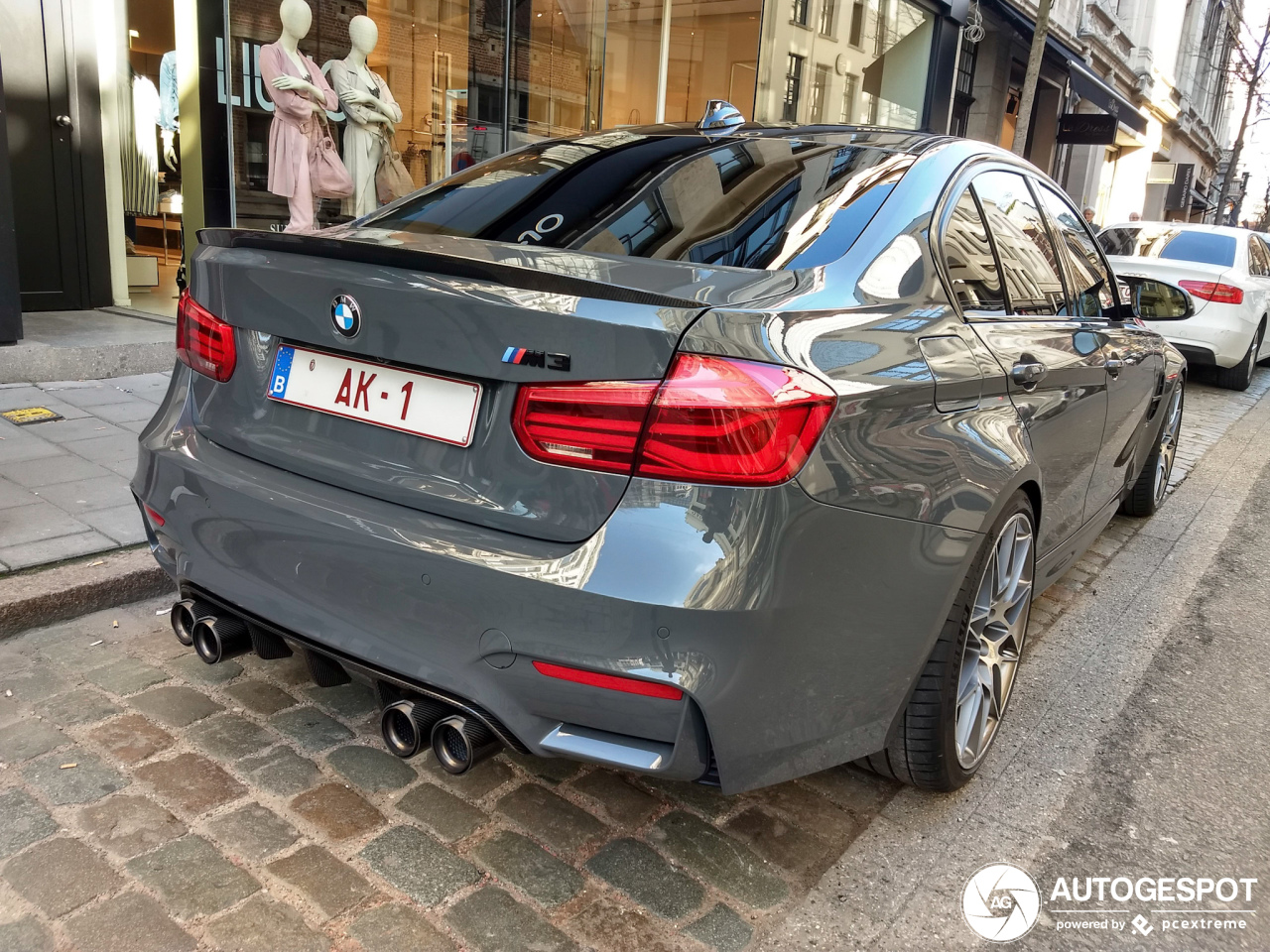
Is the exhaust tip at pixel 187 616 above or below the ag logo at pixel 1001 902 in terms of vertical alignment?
above

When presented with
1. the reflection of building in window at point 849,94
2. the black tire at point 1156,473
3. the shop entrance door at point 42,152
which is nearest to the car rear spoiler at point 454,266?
the black tire at point 1156,473

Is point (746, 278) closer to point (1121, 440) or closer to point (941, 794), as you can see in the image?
point (941, 794)

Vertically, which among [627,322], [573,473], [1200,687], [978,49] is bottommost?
[1200,687]

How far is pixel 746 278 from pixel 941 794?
1.45m

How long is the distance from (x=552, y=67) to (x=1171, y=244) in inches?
254

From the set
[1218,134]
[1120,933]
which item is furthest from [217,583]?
[1218,134]

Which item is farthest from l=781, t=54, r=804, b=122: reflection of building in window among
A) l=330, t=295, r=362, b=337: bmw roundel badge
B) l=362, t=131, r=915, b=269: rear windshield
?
l=330, t=295, r=362, b=337: bmw roundel badge

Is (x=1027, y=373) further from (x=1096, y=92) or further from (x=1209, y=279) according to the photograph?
(x=1096, y=92)

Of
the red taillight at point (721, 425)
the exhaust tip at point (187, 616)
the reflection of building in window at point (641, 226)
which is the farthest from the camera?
the exhaust tip at point (187, 616)

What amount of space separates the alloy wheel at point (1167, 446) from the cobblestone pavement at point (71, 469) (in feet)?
15.4

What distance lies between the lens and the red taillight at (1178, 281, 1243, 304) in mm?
9594

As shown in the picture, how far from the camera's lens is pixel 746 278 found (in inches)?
77.6

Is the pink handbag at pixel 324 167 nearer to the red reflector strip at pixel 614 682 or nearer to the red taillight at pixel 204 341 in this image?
the red taillight at pixel 204 341

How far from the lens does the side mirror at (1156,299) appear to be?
4238mm
